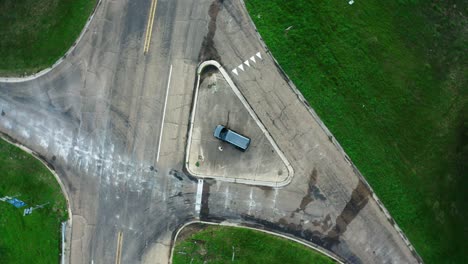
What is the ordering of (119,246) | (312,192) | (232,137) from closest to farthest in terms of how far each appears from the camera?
(232,137) → (312,192) → (119,246)

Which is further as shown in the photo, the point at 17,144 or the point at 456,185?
the point at 17,144

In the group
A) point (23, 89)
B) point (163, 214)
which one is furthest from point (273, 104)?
point (23, 89)

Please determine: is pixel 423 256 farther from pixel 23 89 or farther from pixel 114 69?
pixel 23 89

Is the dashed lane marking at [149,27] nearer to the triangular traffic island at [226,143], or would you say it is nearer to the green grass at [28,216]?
the triangular traffic island at [226,143]

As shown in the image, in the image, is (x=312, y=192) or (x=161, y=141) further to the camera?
(x=161, y=141)

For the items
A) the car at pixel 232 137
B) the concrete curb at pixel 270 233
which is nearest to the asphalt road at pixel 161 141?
the concrete curb at pixel 270 233

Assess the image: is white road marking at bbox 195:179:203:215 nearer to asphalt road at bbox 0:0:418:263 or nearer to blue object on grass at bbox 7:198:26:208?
asphalt road at bbox 0:0:418:263

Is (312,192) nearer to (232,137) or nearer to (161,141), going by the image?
(232,137)

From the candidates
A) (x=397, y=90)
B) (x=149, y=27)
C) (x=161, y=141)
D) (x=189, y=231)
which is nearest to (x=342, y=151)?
(x=397, y=90)
